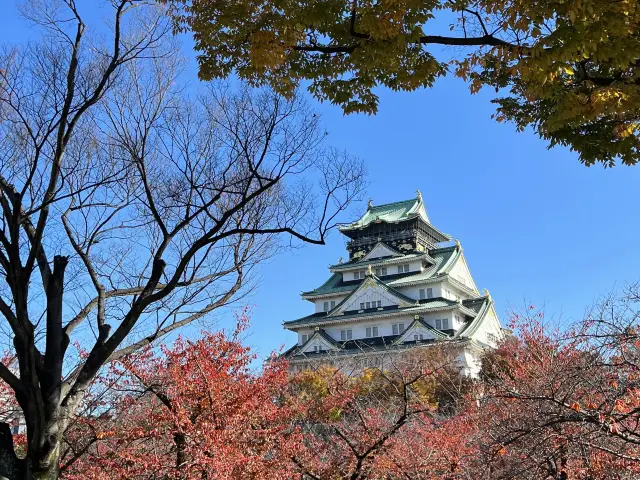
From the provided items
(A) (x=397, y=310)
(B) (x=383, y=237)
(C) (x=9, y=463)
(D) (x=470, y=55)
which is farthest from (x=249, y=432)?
(B) (x=383, y=237)

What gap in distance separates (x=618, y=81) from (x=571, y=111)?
38cm

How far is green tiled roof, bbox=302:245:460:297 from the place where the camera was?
40.5 m

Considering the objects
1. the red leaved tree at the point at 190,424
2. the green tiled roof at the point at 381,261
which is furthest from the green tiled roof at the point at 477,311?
the red leaved tree at the point at 190,424

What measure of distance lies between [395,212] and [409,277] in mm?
6646

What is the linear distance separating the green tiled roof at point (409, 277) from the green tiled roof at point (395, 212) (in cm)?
337

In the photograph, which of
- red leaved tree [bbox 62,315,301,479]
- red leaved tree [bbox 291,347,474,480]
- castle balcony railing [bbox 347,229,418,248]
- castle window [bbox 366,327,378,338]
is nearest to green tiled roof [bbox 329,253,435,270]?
castle balcony railing [bbox 347,229,418,248]

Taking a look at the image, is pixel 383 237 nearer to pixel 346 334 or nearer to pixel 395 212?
pixel 395 212

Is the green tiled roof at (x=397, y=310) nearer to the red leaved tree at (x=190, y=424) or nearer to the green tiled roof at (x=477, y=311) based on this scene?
the green tiled roof at (x=477, y=311)

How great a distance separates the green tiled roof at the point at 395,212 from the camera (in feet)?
145

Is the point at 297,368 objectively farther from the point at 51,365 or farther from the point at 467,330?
the point at 51,365

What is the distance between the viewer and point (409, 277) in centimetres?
4144

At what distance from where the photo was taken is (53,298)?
6387 mm

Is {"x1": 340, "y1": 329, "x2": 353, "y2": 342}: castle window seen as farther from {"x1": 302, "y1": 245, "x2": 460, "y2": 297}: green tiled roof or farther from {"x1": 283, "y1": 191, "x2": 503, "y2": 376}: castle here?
{"x1": 302, "y1": 245, "x2": 460, "y2": 297}: green tiled roof

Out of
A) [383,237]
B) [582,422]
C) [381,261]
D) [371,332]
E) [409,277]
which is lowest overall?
[582,422]
